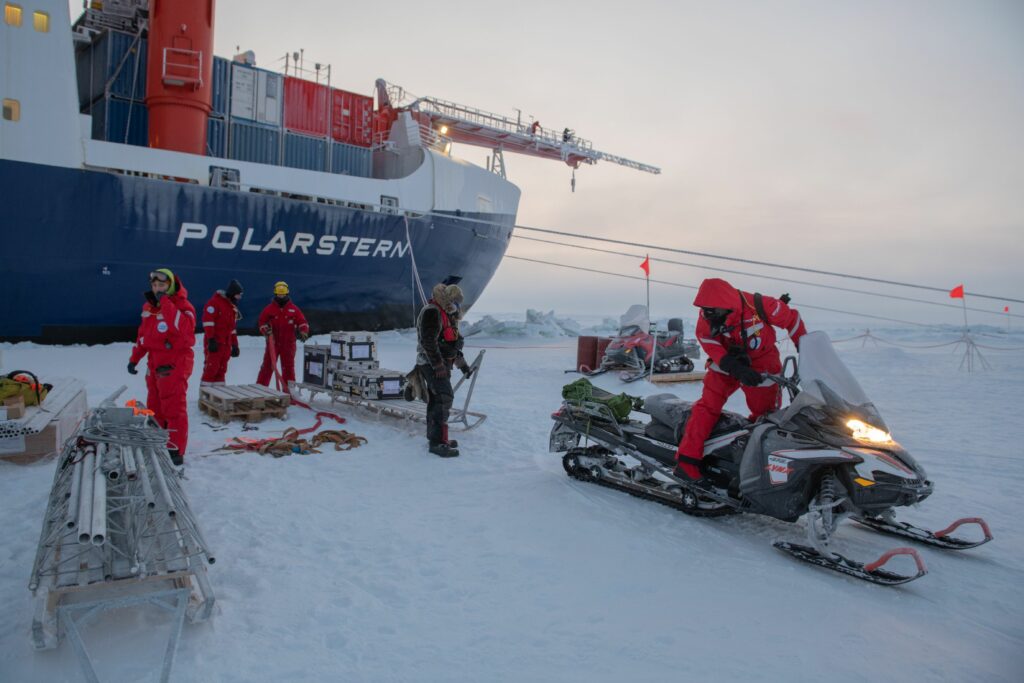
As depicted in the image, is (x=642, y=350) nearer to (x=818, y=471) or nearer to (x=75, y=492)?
(x=818, y=471)

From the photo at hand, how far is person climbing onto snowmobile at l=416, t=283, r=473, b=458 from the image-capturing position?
5.80 m

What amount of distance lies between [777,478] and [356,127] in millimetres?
17435

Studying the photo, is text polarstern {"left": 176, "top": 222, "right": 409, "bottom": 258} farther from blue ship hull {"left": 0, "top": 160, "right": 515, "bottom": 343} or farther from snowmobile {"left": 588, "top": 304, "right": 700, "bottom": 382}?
snowmobile {"left": 588, "top": 304, "right": 700, "bottom": 382}

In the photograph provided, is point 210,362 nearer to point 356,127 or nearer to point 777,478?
point 777,478

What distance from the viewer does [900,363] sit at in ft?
61.0

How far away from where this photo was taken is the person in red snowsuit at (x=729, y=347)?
4.19 meters

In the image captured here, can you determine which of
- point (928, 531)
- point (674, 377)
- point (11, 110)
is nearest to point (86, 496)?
point (928, 531)

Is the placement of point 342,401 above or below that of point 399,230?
below

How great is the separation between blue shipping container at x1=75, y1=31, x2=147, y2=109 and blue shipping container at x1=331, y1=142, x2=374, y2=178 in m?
4.76

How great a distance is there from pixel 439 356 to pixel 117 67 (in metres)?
13.8

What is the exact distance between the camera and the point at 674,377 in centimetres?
1225

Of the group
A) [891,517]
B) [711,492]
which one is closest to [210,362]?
[711,492]

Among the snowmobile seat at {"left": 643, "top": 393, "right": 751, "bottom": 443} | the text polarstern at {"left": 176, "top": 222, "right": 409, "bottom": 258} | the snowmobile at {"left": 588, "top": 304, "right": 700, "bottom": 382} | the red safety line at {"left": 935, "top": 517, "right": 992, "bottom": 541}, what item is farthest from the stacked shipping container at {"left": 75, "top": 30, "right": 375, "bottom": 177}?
the red safety line at {"left": 935, "top": 517, "right": 992, "bottom": 541}

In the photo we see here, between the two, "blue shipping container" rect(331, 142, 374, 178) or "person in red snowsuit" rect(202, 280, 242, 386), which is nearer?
"person in red snowsuit" rect(202, 280, 242, 386)
